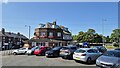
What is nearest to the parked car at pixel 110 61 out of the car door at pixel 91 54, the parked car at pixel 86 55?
the parked car at pixel 86 55

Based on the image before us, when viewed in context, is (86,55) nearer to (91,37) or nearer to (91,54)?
(91,54)

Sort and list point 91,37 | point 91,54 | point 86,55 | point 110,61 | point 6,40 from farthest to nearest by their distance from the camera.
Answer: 1. point 91,37
2. point 6,40
3. point 91,54
4. point 86,55
5. point 110,61

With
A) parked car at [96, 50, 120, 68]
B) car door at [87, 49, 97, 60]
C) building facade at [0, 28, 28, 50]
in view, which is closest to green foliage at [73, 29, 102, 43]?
building facade at [0, 28, 28, 50]

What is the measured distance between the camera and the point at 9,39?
3260 inches

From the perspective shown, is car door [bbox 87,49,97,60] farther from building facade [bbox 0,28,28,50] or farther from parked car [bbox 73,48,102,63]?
building facade [bbox 0,28,28,50]

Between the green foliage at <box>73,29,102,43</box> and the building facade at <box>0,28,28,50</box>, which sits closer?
the building facade at <box>0,28,28,50</box>

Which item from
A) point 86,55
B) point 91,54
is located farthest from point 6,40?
point 86,55

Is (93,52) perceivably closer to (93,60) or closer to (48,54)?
(93,60)

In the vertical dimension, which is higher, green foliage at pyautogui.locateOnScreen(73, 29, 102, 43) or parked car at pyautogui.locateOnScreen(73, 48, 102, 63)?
green foliage at pyautogui.locateOnScreen(73, 29, 102, 43)

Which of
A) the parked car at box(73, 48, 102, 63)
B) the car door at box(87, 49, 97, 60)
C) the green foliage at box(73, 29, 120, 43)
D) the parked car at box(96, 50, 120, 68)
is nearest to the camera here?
the parked car at box(96, 50, 120, 68)

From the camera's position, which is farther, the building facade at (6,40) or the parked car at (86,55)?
the building facade at (6,40)

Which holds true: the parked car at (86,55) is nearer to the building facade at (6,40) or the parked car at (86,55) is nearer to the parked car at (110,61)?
the parked car at (110,61)

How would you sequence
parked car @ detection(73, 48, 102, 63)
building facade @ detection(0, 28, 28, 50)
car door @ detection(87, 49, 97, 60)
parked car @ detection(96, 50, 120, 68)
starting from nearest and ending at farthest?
parked car @ detection(96, 50, 120, 68)
parked car @ detection(73, 48, 102, 63)
car door @ detection(87, 49, 97, 60)
building facade @ detection(0, 28, 28, 50)

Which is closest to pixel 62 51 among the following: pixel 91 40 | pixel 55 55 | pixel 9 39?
pixel 55 55
